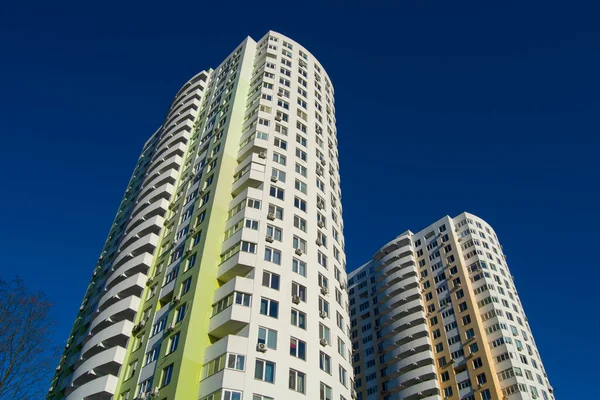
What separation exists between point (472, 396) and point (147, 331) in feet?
168

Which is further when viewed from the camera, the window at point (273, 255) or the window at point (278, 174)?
the window at point (278, 174)

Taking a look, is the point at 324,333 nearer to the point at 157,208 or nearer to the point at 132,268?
the point at 132,268

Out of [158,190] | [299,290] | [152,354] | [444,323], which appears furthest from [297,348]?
[444,323]

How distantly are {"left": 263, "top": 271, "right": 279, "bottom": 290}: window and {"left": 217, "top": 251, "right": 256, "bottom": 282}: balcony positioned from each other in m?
1.25

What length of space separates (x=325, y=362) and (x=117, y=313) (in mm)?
20826

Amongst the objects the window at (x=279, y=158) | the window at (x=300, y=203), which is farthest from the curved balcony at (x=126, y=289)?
the window at (x=279, y=158)

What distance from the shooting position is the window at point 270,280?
1469 inches

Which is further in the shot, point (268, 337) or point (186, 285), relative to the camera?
point (186, 285)

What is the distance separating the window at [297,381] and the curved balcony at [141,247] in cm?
2342

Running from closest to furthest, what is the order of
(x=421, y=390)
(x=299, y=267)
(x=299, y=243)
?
1. (x=299, y=267)
2. (x=299, y=243)
3. (x=421, y=390)

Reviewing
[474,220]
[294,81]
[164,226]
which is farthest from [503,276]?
[164,226]

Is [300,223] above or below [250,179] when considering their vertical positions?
below

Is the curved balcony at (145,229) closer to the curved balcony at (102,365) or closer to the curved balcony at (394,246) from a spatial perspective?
the curved balcony at (102,365)

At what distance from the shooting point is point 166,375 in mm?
33875
